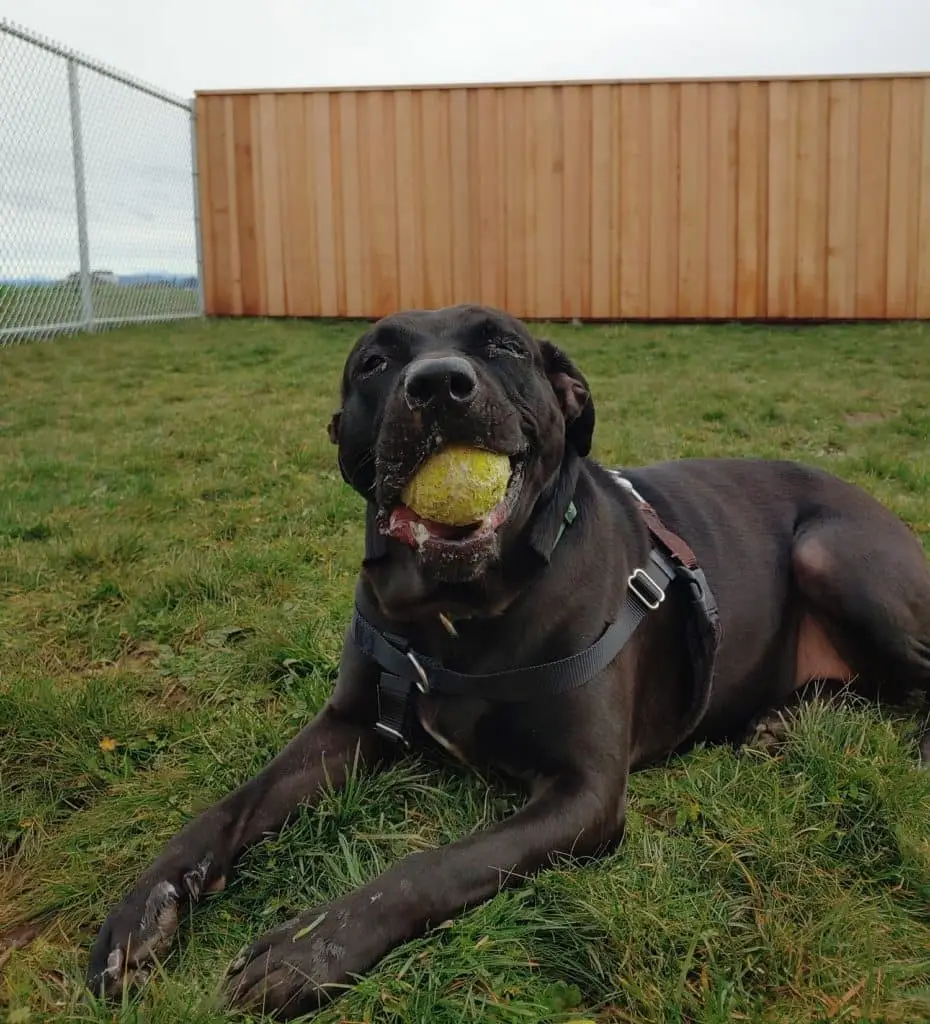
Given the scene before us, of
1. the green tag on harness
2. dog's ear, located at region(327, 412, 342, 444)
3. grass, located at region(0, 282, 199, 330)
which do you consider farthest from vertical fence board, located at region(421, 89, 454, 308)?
the green tag on harness

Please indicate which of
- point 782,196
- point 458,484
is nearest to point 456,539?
point 458,484

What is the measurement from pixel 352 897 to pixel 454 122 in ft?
32.4

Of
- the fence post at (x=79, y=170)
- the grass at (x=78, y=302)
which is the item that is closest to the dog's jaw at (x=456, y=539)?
the grass at (x=78, y=302)

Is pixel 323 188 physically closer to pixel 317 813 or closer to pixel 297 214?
pixel 297 214

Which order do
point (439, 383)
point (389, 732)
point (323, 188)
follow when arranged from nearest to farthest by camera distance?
point (439, 383) < point (389, 732) < point (323, 188)

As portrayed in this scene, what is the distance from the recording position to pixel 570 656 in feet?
6.98

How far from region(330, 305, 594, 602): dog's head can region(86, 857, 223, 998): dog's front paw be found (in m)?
0.76

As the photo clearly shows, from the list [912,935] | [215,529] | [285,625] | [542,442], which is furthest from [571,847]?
[215,529]

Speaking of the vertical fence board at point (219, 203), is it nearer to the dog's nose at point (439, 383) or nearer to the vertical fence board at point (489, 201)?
the vertical fence board at point (489, 201)

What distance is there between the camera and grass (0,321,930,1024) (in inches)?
62.7

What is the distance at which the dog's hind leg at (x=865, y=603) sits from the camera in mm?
2605

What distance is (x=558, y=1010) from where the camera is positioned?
1.54 meters

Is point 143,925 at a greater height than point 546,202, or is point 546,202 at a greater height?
point 546,202

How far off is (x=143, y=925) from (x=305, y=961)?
35 centimetres
